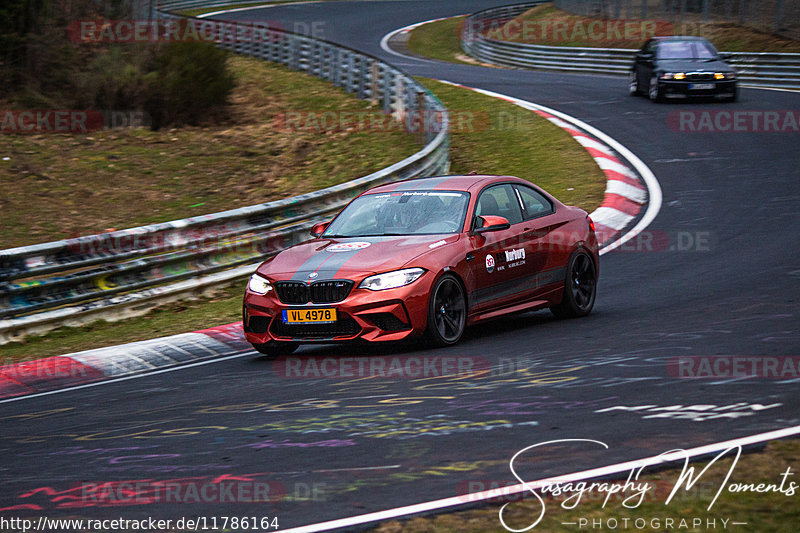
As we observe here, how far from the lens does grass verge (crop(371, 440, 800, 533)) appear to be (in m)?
4.25

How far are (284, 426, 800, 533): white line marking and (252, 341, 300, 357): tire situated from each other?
4.31 metres

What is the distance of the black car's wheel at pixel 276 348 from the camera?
898 centimetres

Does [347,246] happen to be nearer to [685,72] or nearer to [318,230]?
[318,230]

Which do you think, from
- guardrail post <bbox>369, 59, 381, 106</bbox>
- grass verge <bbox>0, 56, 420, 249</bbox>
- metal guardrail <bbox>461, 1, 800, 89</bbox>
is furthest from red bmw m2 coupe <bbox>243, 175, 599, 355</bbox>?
metal guardrail <bbox>461, 1, 800, 89</bbox>

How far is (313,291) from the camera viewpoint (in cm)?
872

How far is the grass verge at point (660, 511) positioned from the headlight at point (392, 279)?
397cm

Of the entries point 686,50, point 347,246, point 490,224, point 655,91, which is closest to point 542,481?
point 490,224

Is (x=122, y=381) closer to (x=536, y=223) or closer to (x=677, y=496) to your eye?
(x=536, y=223)

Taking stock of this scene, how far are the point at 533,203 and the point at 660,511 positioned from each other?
6184 millimetres

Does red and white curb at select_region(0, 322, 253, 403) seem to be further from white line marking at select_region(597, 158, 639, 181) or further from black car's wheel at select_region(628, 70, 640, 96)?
black car's wheel at select_region(628, 70, 640, 96)

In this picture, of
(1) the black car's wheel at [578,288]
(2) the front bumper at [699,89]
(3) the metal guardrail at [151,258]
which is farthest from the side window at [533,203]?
(2) the front bumper at [699,89]

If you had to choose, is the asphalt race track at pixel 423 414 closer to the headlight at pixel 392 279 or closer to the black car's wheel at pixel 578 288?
the black car's wheel at pixel 578 288

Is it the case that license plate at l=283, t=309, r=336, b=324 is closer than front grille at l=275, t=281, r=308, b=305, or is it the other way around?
license plate at l=283, t=309, r=336, b=324

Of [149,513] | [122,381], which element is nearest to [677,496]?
[149,513]
